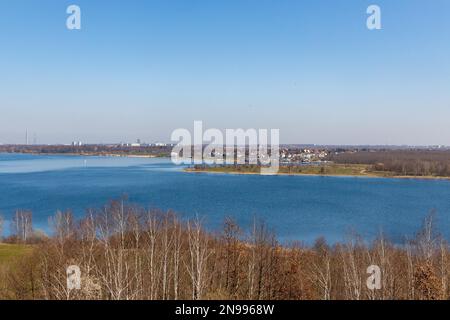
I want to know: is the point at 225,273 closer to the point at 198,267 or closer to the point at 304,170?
the point at 198,267

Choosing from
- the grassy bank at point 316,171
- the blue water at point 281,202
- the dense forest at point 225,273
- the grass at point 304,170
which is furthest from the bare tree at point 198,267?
the grass at point 304,170

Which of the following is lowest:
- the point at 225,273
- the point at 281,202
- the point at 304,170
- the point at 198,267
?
the point at 281,202

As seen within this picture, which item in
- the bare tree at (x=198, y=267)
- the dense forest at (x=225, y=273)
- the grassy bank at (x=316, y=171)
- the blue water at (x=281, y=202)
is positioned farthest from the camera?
the grassy bank at (x=316, y=171)

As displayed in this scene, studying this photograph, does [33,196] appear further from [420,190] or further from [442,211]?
[420,190]

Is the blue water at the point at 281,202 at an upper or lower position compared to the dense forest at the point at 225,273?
lower

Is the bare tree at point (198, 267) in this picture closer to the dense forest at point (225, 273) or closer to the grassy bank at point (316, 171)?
the dense forest at point (225, 273)

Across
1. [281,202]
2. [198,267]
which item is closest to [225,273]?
[198,267]

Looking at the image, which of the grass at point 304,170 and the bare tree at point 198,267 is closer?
the bare tree at point 198,267

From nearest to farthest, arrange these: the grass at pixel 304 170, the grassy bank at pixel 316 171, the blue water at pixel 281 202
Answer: the blue water at pixel 281 202 → the grassy bank at pixel 316 171 → the grass at pixel 304 170

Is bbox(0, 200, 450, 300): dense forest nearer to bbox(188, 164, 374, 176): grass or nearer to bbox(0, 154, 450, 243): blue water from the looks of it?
bbox(0, 154, 450, 243): blue water
